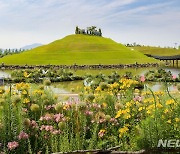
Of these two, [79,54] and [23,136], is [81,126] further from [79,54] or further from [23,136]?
[79,54]

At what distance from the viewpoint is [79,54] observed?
250 ft

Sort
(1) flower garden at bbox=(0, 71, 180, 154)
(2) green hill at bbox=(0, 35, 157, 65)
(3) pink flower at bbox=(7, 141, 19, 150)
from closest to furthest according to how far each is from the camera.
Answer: (1) flower garden at bbox=(0, 71, 180, 154)
(3) pink flower at bbox=(7, 141, 19, 150)
(2) green hill at bbox=(0, 35, 157, 65)

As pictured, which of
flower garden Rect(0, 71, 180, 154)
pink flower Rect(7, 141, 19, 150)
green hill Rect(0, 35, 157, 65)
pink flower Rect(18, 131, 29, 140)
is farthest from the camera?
green hill Rect(0, 35, 157, 65)

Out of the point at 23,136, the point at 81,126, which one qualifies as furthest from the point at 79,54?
the point at 23,136

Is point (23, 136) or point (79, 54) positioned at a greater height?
point (79, 54)

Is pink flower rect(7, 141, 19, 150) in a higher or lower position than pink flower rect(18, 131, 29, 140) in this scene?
lower

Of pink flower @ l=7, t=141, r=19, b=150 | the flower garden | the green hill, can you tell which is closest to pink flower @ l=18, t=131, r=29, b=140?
the flower garden

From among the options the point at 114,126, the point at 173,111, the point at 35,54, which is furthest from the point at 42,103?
the point at 35,54

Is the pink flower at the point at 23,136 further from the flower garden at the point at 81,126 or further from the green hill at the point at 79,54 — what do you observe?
the green hill at the point at 79,54

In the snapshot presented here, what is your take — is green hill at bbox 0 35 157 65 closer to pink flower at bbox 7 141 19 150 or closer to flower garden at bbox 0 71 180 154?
flower garden at bbox 0 71 180 154

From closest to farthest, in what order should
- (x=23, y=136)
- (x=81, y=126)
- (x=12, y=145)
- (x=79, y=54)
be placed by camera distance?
(x=12, y=145) → (x=23, y=136) → (x=81, y=126) → (x=79, y=54)

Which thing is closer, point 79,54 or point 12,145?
point 12,145

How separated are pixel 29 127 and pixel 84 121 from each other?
102cm

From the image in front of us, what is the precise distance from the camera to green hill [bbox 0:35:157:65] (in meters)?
69.0
